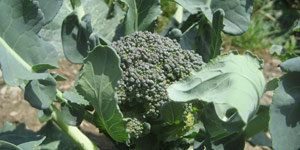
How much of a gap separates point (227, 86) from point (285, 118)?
0.22 m

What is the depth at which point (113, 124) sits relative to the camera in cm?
98

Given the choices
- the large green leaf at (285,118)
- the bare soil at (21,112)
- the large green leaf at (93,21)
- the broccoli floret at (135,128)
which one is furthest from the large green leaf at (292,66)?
the bare soil at (21,112)

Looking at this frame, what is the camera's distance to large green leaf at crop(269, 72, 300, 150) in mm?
944

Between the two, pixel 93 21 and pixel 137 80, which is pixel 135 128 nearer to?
pixel 137 80

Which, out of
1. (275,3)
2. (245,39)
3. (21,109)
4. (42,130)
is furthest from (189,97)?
(275,3)

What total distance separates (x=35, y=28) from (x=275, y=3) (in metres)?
2.40

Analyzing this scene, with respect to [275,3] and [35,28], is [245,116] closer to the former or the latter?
[35,28]

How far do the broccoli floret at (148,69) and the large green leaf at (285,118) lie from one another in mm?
248

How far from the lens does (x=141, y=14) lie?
1215 millimetres

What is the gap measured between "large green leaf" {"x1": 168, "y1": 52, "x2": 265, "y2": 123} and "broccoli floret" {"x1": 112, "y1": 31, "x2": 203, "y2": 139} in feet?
0.46

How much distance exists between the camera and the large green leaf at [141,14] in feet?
3.90

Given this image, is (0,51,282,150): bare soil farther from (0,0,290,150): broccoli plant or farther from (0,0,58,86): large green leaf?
(0,0,58,86): large green leaf

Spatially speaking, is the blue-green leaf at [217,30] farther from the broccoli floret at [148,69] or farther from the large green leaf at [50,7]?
the large green leaf at [50,7]

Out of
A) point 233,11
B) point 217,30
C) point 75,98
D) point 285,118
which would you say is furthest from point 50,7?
point 285,118
